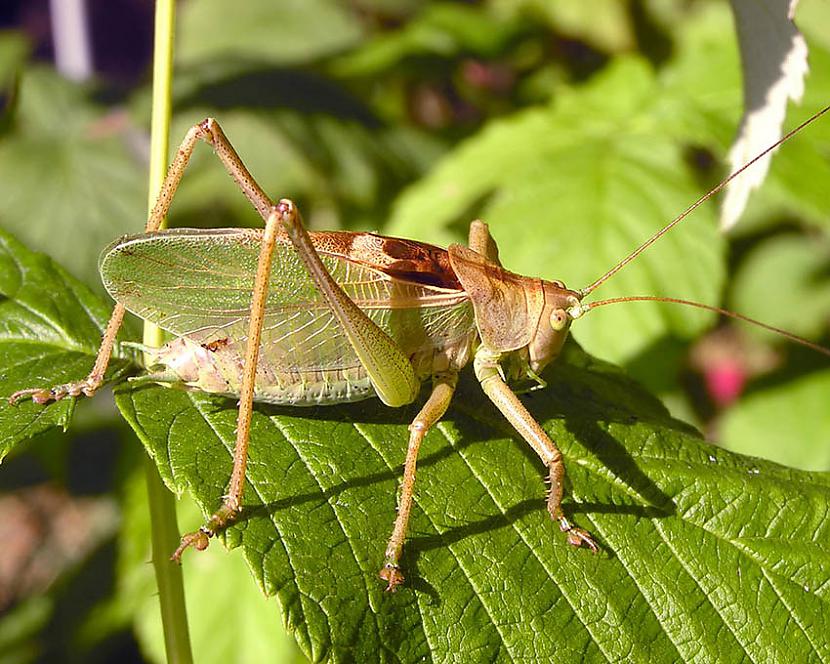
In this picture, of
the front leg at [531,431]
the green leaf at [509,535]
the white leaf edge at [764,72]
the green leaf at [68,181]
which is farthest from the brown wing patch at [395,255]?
the green leaf at [68,181]

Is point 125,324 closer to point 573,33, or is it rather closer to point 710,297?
point 710,297

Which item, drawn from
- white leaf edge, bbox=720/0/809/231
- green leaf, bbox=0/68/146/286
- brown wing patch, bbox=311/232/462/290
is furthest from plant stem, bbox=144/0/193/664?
green leaf, bbox=0/68/146/286

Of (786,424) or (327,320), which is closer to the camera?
(327,320)

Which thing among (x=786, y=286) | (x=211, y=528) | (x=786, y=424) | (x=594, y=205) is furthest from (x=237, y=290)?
(x=786, y=286)

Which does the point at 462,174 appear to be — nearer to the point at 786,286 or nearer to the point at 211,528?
the point at 786,286

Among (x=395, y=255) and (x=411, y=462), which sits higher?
(x=395, y=255)

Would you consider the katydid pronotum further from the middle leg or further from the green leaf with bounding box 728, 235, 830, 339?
the green leaf with bounding box 728, 235, 830, 339

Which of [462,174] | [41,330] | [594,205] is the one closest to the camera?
[41,330]
